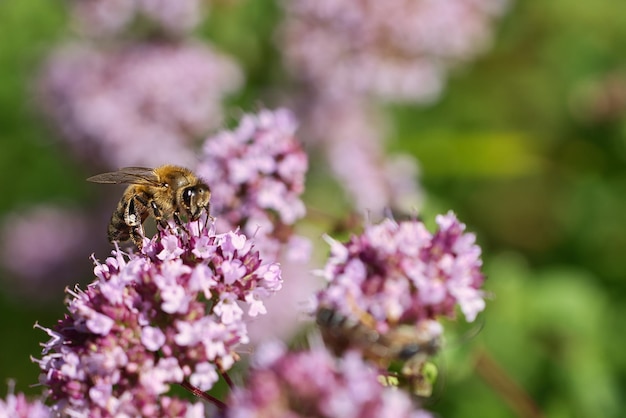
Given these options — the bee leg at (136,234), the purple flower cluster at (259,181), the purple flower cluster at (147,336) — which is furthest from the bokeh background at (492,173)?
the purple flower cluster at (147,336)

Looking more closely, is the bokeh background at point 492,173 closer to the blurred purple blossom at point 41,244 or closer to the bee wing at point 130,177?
the blurred purple blossom at point 41,244

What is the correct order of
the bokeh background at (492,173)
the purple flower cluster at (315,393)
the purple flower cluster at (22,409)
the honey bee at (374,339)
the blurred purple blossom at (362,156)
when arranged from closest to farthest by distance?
the purple flower cluster at (315,393) < the honey bee at (374,339) < the purple flower cluster at (22,409) < the blurred purple blossom at (362,156) < the bokeh background at (492,173)

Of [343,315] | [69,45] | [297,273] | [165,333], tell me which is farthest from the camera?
[69,45]

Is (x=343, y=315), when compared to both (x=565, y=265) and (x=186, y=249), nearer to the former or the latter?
(x=186, y=249)

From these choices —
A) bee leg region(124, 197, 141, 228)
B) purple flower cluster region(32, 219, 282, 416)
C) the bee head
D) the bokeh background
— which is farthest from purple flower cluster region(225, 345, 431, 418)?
the bokeh background

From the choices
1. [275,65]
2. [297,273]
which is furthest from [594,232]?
[275,65]

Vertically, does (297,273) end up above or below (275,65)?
below
